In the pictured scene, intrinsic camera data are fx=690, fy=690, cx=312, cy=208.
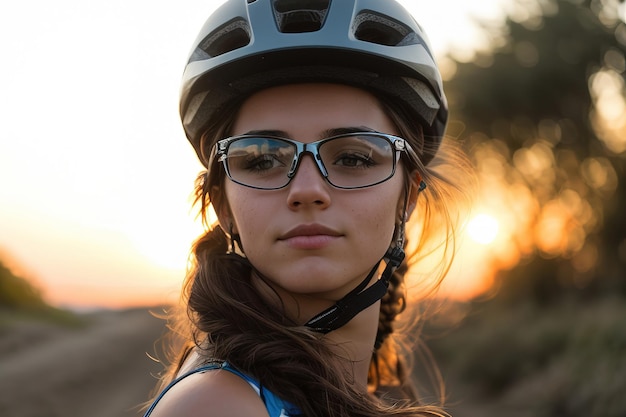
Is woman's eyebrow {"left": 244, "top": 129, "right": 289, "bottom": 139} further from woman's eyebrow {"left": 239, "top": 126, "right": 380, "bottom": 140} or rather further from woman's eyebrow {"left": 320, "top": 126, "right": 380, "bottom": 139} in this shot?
woman's eyebrow {"left": 320, "top": 126, "right": 380, "bottom": 139}

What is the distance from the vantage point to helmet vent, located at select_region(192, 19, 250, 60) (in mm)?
2867

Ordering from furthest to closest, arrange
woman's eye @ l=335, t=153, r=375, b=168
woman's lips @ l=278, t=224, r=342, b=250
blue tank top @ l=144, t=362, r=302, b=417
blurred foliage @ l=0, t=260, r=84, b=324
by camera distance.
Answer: blurred foliage @ l=0, t=260, r=84, b=324, woman's eye @ l=335, t=153, r=375, b=168, woman's lips @ l=278, t=224, r=342, b=250, blue tank top @ l=144, t=362, r=302, b=417

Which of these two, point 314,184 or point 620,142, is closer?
point 314,184

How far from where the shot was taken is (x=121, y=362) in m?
11.8

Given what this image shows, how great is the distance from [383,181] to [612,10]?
14683 millimetres

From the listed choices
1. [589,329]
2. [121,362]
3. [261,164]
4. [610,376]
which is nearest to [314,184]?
[261,164]

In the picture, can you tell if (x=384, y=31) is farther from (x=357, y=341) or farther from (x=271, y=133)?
(x=357, y=341)

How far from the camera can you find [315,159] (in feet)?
7.85

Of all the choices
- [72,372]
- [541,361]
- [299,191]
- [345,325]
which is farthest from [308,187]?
[541,361]

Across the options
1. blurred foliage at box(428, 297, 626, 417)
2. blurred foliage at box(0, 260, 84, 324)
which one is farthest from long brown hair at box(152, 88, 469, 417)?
blurred foliage at box(0, 260, 84, 324)

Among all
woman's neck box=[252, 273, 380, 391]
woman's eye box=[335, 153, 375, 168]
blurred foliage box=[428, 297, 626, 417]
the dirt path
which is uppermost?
woman's eye box=[335, 153, 375, 168]

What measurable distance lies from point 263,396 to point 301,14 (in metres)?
1.52

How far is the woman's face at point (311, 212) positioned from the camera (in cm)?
236

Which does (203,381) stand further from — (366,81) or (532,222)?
(532,222)
